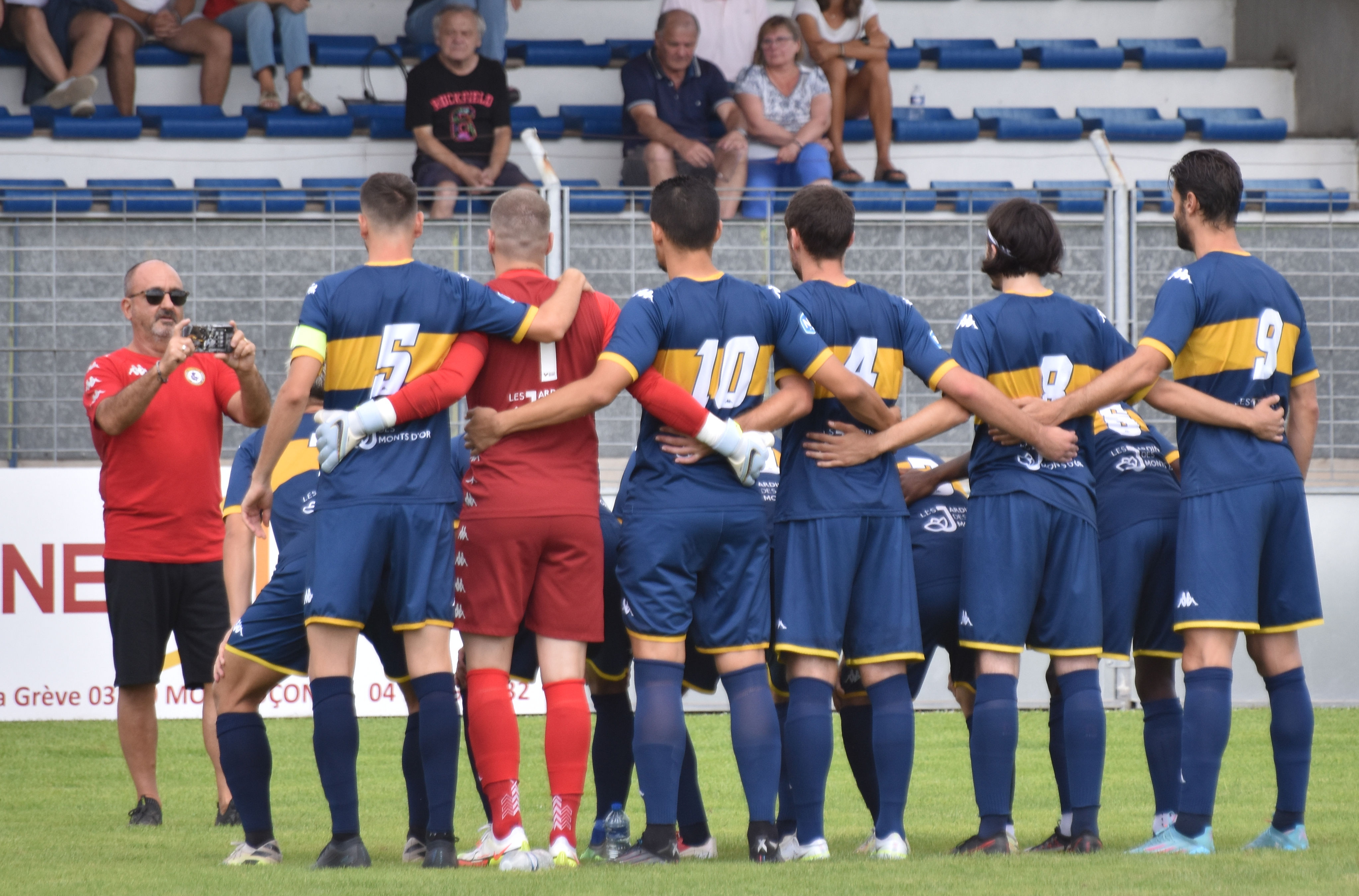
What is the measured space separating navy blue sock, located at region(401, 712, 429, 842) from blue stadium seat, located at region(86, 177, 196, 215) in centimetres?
468

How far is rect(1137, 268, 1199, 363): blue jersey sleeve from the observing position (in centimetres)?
473

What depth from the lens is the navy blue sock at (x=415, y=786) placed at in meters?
4.95

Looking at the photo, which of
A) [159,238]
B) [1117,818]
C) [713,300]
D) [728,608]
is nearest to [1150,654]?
[1117,818]

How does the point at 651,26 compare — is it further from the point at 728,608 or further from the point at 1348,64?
the point at 728,608

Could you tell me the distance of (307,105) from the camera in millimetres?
12164

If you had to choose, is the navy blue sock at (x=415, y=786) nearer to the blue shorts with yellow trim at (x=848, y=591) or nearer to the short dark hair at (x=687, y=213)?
the blue shorts with yellow trim at (x=848, y=591)

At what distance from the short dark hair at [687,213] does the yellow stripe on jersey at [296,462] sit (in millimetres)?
1470

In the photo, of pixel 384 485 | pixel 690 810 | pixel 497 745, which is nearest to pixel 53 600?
pixel 384 485

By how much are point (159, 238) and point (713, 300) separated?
5.79 metres

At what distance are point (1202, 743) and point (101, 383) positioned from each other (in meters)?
4.39

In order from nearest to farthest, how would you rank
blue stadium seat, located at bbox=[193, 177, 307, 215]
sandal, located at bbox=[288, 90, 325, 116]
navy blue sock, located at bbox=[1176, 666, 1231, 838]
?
navy blue sock, located at bbox=[1176, 666, 1231, 838] → blue stadium seat, located at bbox=[193, 177, 307, 215] → sandal, located at bbox=[288, 90, 325, 116]

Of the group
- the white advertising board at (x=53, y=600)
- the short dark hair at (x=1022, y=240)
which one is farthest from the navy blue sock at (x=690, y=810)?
the white advertising board at (x=53, y=600)

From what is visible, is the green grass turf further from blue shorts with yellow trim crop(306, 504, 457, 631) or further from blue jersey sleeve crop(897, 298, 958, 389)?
blue jersey sleeve crop(897, 298, 958, 389)

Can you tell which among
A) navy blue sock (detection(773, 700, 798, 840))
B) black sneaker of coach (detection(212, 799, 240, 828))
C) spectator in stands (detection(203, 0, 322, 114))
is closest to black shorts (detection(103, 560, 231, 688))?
black sneaker of coach (detection(212, 799, 240, 828))
